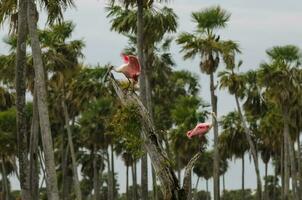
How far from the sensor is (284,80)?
1578 inches

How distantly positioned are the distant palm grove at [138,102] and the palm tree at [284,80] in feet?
0.20

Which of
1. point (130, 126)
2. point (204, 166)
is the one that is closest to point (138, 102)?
point (130, 126)

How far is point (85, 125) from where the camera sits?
179 ft

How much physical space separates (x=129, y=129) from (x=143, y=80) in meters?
15.4

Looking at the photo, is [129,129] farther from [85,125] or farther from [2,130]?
[85,125]

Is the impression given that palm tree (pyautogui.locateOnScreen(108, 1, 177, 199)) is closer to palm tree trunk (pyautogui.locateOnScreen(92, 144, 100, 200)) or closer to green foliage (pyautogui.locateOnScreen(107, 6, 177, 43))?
green foliage (pyautogui.locateOnScreen(107, 6, 177, 43))

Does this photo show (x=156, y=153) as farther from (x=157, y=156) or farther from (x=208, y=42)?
(x=208, y=42)

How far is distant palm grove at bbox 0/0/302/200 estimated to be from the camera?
1597 centimetres

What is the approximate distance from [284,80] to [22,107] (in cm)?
2547

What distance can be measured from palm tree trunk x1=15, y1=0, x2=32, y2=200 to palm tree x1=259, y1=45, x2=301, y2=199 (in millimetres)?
24687

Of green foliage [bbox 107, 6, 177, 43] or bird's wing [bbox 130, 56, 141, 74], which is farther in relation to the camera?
green foliage [bbox 107, 6, 177, 43]

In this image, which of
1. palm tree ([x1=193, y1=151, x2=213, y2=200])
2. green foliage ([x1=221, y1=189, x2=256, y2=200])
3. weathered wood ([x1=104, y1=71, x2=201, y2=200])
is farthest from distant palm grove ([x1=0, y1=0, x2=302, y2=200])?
green foliage ([x1=221, y1=189, x2=256, y2=200])

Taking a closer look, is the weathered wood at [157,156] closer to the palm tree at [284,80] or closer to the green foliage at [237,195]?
the palm tree at [284,80]

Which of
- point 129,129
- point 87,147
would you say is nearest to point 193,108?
point 87,147
